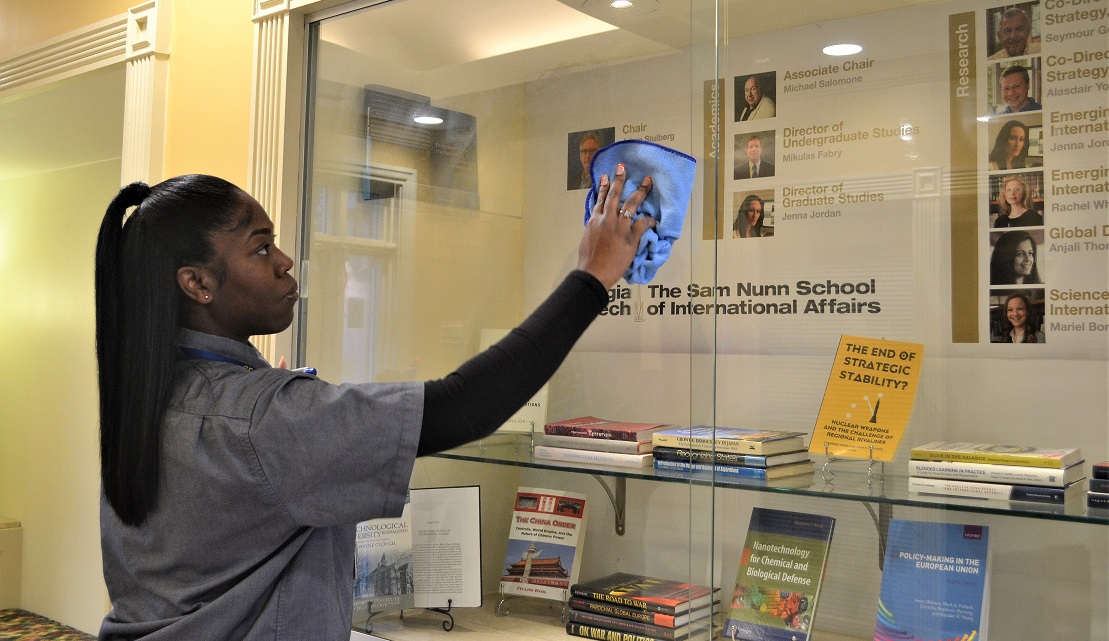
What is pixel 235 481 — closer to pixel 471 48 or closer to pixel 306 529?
pixel 306 529

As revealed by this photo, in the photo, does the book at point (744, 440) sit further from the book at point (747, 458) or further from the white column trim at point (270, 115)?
the white column trim at point (270, 115)

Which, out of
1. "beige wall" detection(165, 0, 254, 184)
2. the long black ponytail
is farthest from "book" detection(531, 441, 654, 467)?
"beige wall" detection(165, 0, 254, 184)

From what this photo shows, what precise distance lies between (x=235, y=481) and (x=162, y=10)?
1.91 meters

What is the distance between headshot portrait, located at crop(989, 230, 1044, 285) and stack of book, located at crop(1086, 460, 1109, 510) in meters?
0.28

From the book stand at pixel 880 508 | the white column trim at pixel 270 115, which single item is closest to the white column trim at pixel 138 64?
the white column trim at pixel 270 115

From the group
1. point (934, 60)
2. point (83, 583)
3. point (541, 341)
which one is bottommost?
point (83, 583)

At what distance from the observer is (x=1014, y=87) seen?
1.49 metres

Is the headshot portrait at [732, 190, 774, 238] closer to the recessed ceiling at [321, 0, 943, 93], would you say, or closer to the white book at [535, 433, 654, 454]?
the recessed ceiling at [321, 0, 943, 93]

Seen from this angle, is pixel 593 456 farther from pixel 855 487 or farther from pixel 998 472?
pixel 998 472

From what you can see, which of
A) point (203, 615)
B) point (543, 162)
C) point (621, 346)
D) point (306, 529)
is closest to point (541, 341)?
point (306, 529)

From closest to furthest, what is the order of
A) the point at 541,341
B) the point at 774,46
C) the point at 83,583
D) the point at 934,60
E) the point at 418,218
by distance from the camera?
1. the point at 541,341
2. the point at 934,60
3. the point at 774,46
4. the point at 418,218
5. the point at 83,583

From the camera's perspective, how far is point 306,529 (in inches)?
47.8

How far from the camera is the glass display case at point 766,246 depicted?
146cm

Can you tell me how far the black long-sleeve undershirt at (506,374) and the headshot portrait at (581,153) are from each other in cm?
85
